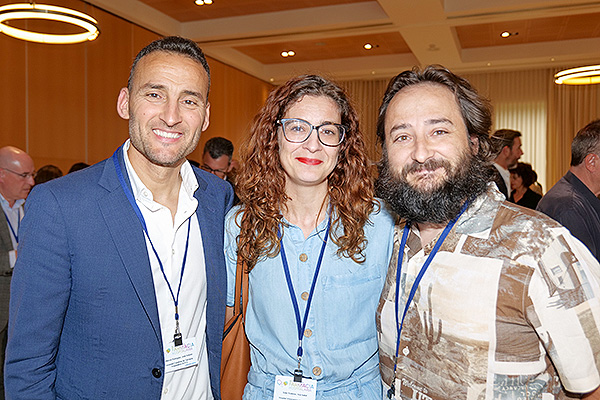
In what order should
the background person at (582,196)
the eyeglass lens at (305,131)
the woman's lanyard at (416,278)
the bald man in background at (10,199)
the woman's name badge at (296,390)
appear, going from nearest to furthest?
the woman's lanyard at (416,278), the woman's name badge at (296,390), the eyeglass lens at (305,131), the background person at (582,196), the bald man in background at (10,199)

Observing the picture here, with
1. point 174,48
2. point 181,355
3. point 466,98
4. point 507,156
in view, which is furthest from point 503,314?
point 507,156

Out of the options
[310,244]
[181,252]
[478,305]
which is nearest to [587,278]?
[478,305]

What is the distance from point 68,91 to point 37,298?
6446mm

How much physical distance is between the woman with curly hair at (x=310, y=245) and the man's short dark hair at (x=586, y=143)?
222cm

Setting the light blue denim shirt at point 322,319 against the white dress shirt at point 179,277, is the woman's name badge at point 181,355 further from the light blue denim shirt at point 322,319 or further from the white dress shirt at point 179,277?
the light blue denim shirt at point 322,319

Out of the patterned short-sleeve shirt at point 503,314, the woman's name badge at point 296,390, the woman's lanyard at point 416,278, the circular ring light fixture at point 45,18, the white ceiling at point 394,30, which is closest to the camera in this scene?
the patterned short-sleeve shirt at point 503,314

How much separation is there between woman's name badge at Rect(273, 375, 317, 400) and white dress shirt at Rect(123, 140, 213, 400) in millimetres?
322

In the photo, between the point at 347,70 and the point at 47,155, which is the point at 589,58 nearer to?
the point at 347,70

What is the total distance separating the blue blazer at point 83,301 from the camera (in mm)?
1572

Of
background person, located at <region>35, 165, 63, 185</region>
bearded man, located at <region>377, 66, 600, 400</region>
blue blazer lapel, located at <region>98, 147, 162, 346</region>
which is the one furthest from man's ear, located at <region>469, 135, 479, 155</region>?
background person, located at <region>35, 165, 63, 185</region>

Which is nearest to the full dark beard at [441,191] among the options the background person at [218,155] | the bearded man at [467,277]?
the bearded man at [467,277]

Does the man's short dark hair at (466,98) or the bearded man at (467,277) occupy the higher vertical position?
the man's short dark hair at (466,98)

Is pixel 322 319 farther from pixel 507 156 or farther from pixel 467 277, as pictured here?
pixel 507 156

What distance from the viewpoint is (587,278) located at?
145cm
